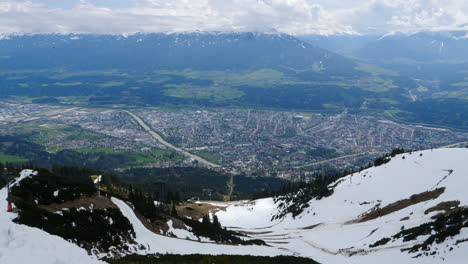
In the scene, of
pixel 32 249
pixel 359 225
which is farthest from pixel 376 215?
pixel 32 249

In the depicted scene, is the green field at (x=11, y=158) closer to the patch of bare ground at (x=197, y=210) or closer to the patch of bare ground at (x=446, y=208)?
the patch of bare ground at (x=197, y=210)

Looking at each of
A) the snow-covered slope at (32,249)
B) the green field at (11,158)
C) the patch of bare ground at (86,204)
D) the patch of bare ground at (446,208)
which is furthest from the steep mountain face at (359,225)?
the green field at (11,158)

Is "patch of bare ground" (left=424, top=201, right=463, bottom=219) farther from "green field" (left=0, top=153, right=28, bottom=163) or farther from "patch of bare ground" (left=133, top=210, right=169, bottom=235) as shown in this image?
"green field" (left=0, top=153, right=28, bottom=163)

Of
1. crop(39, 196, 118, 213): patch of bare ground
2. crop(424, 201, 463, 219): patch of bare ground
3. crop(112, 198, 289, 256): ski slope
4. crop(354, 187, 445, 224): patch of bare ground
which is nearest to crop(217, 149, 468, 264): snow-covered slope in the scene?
crop(354, 187, 445, 224): patch of bare ground


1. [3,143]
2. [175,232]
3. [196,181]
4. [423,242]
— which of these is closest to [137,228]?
[175,232]

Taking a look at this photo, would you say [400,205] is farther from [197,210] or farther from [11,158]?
[11,158]
